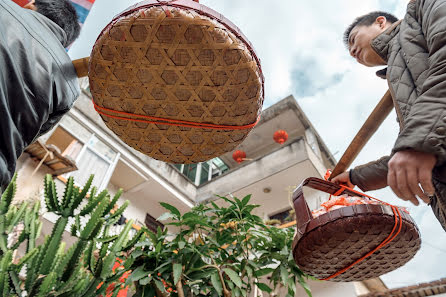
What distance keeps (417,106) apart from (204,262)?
179 cm

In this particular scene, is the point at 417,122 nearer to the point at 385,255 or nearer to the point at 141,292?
the point at 385,255

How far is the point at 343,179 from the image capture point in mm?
1502

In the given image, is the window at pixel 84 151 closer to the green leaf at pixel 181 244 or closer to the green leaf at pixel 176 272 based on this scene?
the green leaf at pixel 181 244

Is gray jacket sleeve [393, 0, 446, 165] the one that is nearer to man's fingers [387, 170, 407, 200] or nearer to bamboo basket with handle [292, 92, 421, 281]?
man's fingers [387, 170, 407, 200]

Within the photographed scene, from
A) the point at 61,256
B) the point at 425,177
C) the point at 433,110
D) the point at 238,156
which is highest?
the point at 238,156

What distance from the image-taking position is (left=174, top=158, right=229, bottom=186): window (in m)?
12.1

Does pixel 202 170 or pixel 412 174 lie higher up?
pixel 202 170

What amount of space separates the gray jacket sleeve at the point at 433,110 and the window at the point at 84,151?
7.36 metres

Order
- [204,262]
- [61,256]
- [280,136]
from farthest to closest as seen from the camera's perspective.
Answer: [280,136]
[61,256]
[204,262]

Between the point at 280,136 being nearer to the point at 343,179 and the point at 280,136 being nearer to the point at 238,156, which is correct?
the point at 238,156

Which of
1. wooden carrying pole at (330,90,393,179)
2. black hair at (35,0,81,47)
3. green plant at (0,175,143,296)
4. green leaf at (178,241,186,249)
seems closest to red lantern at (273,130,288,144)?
green plant at (0,175,143,296)

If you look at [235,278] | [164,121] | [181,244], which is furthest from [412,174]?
[181,244]

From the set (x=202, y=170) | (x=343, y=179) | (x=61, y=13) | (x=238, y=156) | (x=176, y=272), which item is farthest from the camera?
(x=202, y=170)

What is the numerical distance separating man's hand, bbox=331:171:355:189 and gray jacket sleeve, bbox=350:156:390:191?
4 cm
